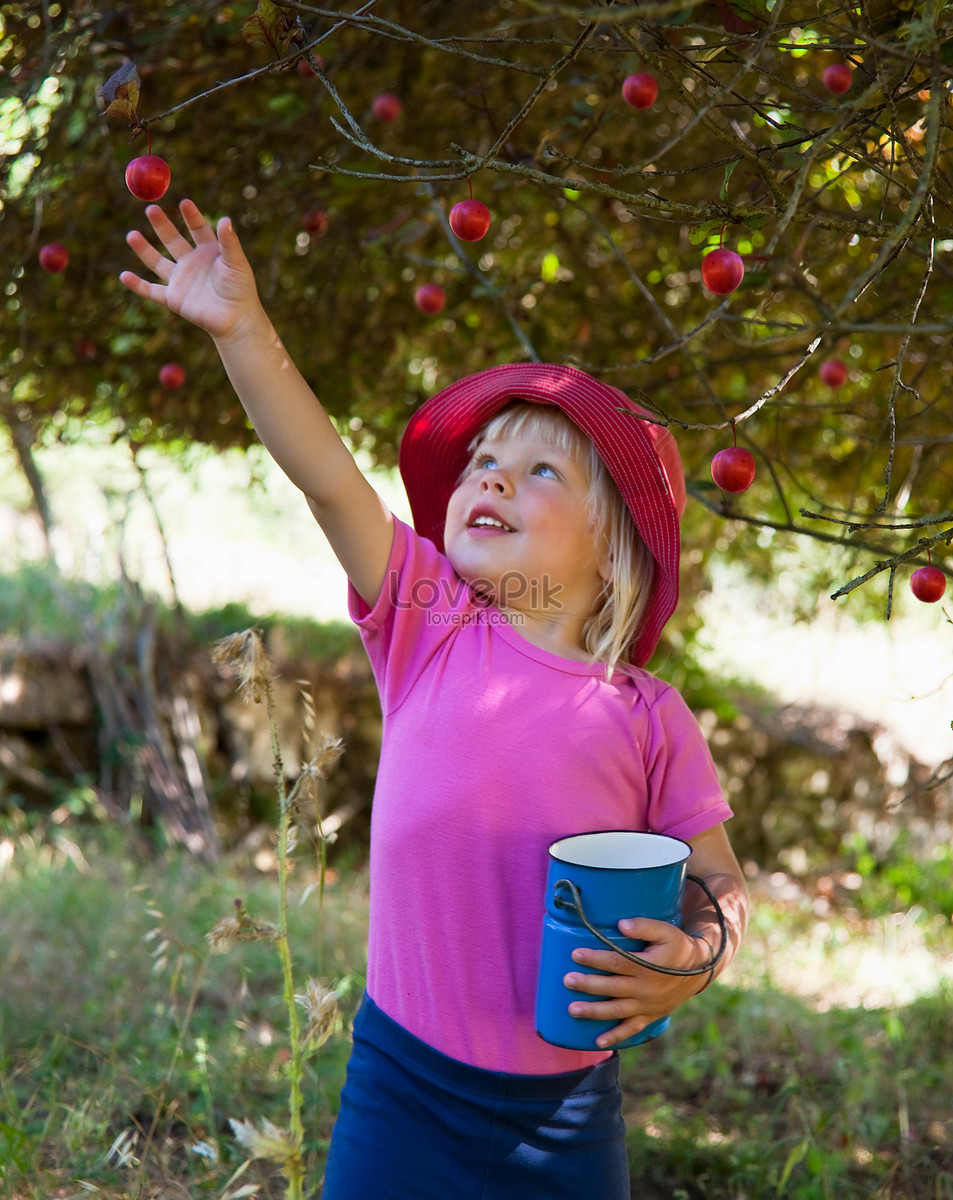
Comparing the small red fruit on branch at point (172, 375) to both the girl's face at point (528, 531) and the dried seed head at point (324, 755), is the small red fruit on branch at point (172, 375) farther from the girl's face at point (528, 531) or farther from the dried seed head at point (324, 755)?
the dried seed head at point (324, 755)

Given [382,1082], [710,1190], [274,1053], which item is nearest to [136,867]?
[274,1053]

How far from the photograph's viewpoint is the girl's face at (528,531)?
4.83 feet

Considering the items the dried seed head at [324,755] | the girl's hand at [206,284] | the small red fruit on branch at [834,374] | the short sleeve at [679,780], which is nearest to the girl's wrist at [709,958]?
the short sleeve at [679,780]

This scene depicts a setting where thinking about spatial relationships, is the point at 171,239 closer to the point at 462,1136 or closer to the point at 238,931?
the point at 238,931

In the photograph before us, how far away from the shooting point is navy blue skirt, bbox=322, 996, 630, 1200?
1290mm

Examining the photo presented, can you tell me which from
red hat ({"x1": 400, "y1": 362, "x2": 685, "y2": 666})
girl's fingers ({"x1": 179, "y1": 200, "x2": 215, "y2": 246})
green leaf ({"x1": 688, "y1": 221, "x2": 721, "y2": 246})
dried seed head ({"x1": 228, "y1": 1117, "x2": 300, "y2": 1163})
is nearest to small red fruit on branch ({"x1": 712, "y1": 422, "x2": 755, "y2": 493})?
red hat ({"x1": 400, "y1": 362, "x2": 685, "y2": 666})

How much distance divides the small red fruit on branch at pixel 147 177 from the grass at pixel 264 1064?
88 cm

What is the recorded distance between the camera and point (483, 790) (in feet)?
4.44

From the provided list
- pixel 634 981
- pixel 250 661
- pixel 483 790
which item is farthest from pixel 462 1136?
pixel 250 661

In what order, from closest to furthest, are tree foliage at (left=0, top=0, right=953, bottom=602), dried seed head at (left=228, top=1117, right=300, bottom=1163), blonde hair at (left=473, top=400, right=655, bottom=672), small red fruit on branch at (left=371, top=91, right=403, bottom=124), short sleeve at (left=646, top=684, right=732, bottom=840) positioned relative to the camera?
dried seed head at (left=228, top=1117, right=300, bottom=1163) < short sleeve at (left=646, top=684, right=732, bottom=840) < blonde hair at (left=473, top=400, right=655, bottom=672) < tree foliage at (left=0, top=0, right=953, bottom=602) < small red fruit on branch at (left=371, top=91, right=403, bottom=124)

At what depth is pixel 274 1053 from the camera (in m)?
2.32

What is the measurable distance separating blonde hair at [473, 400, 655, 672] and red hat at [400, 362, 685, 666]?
2 centimetres

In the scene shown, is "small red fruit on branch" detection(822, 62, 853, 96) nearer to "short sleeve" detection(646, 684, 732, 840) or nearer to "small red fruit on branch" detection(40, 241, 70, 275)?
"short sleeve" detection(646, 684, 732, 840)

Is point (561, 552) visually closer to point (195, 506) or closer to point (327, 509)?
point (327, 509)
